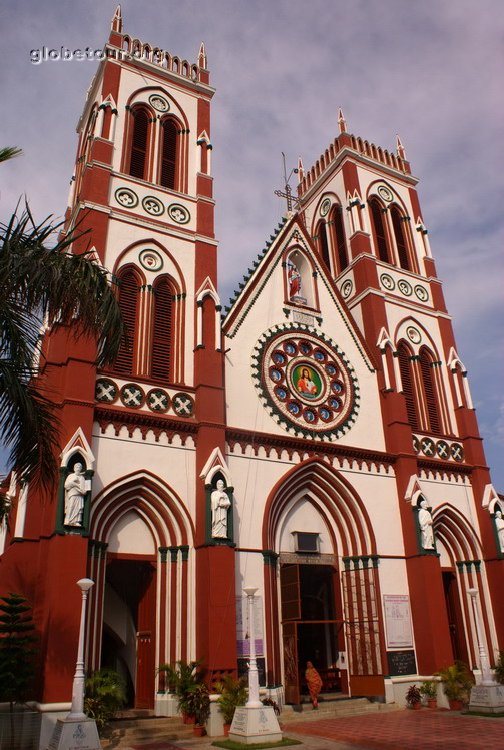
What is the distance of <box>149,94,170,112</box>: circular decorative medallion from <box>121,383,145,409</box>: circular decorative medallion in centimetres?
1256

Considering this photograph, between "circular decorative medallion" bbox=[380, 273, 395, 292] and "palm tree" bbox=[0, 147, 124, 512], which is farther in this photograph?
"circular decorative medallion" bbox=[380, 273, 395, 292]

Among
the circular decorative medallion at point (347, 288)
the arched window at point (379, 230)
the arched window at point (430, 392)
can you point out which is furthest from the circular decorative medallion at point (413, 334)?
the arched window at point (379, 230)

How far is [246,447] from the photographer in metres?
19.5

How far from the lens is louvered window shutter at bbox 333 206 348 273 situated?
28.6 metres

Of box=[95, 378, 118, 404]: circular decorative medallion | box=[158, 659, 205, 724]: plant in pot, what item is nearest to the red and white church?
box=[95, 378, 118, 404]: circular decorative medallion

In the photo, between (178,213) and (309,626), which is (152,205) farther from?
(309,626)

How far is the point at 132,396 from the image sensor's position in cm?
1825

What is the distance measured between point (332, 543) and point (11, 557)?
10.3 meters

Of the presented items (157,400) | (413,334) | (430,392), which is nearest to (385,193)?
(413,334)

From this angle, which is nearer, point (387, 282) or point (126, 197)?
point (126, 197)

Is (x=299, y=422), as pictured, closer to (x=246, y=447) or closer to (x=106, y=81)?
(x=246, y=447)

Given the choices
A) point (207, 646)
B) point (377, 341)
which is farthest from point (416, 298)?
point (207, 646)

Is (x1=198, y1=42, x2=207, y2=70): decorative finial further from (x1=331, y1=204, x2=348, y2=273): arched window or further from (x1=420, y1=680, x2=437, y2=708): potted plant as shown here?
(x1=420, y1=680, x2=437, y2=708): potted plant

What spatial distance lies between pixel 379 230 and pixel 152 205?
11550 mm
